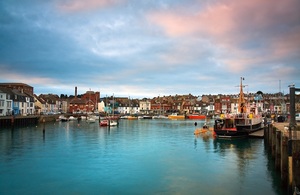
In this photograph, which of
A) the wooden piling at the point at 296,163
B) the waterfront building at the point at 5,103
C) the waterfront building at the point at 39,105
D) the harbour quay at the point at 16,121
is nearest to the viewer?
the wooden piling at the point at 296,163

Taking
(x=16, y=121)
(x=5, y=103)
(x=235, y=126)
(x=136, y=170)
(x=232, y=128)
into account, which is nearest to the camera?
(x=136, y=170)

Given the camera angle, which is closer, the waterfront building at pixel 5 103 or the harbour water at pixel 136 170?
the harbour water at pixel 136 170

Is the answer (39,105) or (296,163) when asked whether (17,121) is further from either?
(296,163)

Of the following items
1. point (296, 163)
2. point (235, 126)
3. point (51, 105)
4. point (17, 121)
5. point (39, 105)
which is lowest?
point (17, 121)

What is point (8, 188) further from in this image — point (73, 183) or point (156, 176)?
point (156, 176)

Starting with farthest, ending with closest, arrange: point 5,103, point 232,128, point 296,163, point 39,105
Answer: point 39,105
point 5,103
point 232,128
point 296,163

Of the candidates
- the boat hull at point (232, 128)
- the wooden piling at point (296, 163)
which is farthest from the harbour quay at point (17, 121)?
the wooden piling at point (296, 163)

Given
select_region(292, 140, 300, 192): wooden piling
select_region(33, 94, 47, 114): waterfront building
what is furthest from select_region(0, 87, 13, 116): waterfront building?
select_region(292, 140, 300, 192): wooden piling

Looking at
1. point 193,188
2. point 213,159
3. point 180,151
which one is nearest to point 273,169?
point 213,159

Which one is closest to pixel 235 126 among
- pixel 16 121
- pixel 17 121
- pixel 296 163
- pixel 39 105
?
pixel 296 163

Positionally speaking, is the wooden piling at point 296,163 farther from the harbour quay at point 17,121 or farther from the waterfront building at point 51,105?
the waterfront building at point 51,105

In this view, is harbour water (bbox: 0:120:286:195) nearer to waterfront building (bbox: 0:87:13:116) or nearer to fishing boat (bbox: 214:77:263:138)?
fishing boat (bbox: 214:77:263:138)

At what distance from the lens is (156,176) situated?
26.8 m

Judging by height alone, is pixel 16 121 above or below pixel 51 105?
below
